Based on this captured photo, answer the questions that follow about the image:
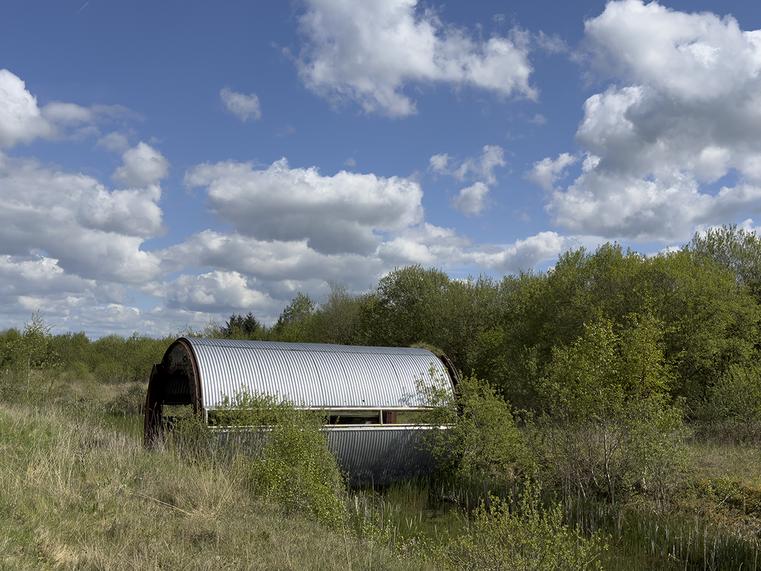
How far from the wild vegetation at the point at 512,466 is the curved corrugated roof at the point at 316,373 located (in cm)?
83

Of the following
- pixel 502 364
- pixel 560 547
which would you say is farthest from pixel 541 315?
pixel 560 547

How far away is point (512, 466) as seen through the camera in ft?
56.3

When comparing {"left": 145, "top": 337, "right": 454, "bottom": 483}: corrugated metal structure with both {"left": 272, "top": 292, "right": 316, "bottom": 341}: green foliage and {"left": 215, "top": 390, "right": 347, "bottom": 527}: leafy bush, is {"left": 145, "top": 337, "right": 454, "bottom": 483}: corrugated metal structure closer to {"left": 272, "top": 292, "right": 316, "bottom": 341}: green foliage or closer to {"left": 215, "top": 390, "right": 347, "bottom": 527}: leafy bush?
{"left": 215, "top": 390, "right": 347, "bottom": 527}: leafy bush

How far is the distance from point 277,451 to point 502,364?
18682mm

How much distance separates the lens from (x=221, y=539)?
7.52m

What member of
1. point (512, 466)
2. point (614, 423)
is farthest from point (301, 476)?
point (512, 466)

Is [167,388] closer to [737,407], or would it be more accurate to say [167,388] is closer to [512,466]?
[512,466]

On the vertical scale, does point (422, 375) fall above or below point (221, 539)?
above

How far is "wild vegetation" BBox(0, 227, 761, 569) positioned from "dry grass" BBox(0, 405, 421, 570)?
0.12 feet

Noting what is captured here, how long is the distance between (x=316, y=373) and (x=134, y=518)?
8193mm

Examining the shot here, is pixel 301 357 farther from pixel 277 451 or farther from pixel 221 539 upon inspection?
pixel 221 539

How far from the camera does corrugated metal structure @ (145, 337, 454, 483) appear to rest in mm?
14961

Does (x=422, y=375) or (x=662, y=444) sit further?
(x=422, y=375)

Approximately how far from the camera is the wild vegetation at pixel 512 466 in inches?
294
